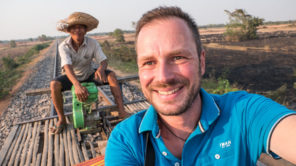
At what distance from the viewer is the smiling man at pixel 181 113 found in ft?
4.17

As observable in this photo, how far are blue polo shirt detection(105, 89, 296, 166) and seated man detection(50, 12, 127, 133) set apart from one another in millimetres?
2147

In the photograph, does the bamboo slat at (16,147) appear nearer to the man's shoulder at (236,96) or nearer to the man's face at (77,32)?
the man's face at (77,32)

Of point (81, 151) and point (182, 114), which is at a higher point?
point (182, 114)

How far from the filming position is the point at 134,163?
1.30 metres

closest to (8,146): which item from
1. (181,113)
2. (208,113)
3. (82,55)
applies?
(82,55)

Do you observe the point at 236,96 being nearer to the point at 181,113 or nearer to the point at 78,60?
the point at 181,113

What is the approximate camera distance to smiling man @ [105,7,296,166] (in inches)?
50.0

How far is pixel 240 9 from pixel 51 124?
29757 millimetres

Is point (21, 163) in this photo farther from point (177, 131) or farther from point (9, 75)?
point (9, 75)

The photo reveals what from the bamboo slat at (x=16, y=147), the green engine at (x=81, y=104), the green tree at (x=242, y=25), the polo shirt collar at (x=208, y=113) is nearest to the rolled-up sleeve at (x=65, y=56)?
the green engine at (x=81, y=104)

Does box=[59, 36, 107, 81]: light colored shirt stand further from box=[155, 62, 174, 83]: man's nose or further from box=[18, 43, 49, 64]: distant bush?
box=[18, 43, 49, 64]: distant bush

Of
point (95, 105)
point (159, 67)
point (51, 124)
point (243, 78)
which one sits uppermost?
point (159, 67)

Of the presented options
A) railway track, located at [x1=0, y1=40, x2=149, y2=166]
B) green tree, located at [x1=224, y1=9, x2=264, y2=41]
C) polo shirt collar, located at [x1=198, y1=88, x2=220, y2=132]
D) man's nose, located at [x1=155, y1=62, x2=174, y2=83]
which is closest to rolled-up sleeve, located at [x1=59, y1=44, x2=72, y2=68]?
railway track, located at [x1=0, y1=40, x2=149, y2=166]

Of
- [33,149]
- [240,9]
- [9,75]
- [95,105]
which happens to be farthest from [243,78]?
[240,9]
